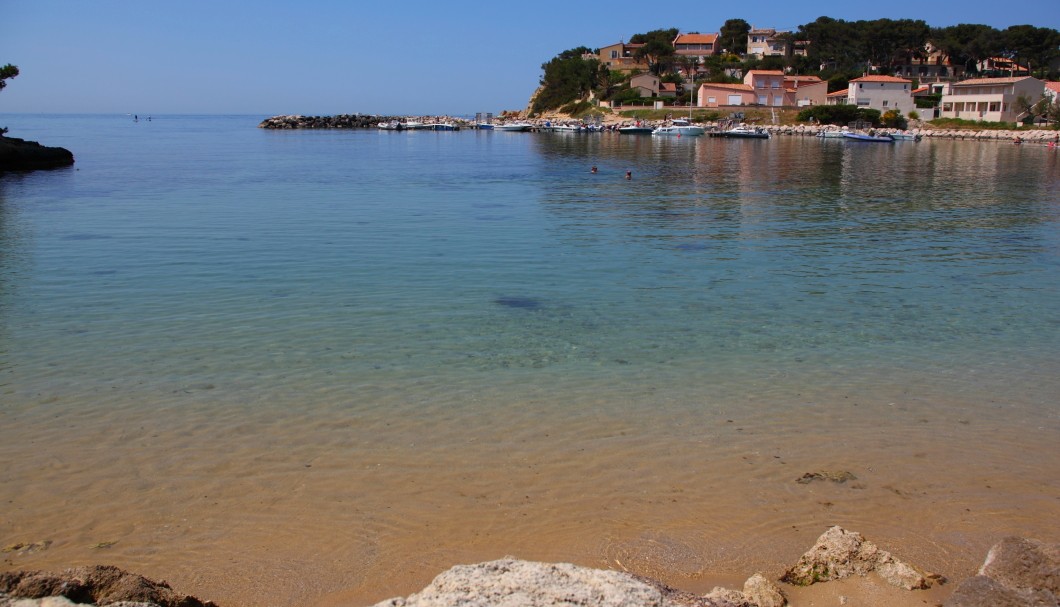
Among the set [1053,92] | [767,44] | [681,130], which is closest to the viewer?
[1053,92]

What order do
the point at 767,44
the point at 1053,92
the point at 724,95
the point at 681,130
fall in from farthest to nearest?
the point at 767,44 → the point at 724,95 → the point at 681,130 → the point at 1053,92

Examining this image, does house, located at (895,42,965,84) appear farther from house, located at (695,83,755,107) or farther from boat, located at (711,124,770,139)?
boat, located at (711,124,770,139)

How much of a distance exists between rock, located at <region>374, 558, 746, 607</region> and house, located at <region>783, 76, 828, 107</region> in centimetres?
13127

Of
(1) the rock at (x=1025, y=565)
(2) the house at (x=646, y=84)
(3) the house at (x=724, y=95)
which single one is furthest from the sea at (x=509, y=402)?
(2) the house at (x=646, y=84)

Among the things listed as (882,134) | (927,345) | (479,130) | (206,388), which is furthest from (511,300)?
(479,130)

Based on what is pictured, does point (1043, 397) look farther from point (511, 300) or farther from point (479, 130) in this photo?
point (479, 130)

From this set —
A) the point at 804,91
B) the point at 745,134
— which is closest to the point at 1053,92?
the point at 804,91

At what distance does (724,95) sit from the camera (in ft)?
415

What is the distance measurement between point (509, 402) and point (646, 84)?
139 meters

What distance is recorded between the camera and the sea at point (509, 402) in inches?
279

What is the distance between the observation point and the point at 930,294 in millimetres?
16812

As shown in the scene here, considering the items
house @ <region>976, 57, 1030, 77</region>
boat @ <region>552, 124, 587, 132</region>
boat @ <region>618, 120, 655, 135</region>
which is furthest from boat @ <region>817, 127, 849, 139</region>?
house @ <region>976, 57, 1030, 77</region>

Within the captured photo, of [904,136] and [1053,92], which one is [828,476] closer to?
[904,136]

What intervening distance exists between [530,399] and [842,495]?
4120mm
